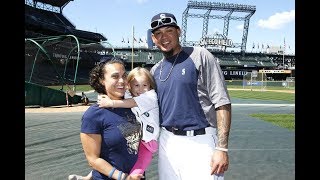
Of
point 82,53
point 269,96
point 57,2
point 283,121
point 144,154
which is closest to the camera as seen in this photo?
point 144,154

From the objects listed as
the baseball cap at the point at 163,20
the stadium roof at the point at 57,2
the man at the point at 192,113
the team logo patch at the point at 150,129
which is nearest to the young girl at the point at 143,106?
the team logo patch at the point at 150,129

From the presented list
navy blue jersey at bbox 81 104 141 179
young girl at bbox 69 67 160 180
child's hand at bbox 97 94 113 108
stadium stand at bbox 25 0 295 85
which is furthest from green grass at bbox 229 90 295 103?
child's hand at bbox 97 94 113 108

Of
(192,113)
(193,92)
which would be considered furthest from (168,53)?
(192,113)

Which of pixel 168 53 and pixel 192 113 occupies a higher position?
pixel 168 53

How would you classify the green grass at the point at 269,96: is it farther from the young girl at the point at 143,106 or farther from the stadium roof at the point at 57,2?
the stadium roof at the point at 57,2

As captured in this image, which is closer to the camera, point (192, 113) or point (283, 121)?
point (192, 113)

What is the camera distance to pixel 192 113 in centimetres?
310

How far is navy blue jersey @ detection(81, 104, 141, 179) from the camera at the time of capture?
2.61m

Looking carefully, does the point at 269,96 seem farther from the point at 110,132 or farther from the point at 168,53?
the point at 110,132

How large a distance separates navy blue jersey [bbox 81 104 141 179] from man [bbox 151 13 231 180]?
50 centimetres

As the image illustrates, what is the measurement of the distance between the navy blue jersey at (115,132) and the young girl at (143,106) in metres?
0.06

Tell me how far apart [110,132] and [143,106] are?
1.49ft
